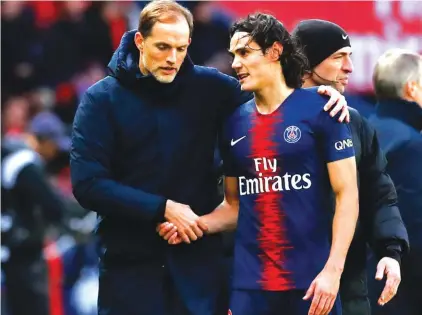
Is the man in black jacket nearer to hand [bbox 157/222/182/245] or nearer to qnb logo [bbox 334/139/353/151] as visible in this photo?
qnb logo [bbox 334/139/353/151]

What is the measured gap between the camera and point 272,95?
5.24m

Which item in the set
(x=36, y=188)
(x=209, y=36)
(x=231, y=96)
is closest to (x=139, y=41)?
(x=231, y=96)

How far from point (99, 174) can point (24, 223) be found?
13.2 feet

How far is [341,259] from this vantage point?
503 cm

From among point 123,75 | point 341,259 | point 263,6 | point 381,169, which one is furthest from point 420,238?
point 263,6

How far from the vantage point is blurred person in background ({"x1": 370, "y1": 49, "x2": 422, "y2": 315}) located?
20.7 ft

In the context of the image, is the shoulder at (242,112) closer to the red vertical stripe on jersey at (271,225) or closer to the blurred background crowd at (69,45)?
the red vertical stripe on jersey at (271,225)

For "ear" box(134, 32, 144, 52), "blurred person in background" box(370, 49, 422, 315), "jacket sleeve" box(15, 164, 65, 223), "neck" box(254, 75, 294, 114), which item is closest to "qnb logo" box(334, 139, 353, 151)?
"neck" box(254, 75, 294, 114)

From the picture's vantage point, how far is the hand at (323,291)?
16.3 feet

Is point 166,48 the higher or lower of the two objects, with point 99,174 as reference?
higher

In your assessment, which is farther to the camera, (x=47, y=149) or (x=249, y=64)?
(x=47, y=149)

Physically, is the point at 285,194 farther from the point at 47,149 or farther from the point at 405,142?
the point at 47,149

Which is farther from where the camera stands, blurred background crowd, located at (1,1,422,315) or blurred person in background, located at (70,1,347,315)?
blurred background crowd, located at (1,1,422,315)

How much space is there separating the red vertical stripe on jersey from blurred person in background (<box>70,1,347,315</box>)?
0.39 m
